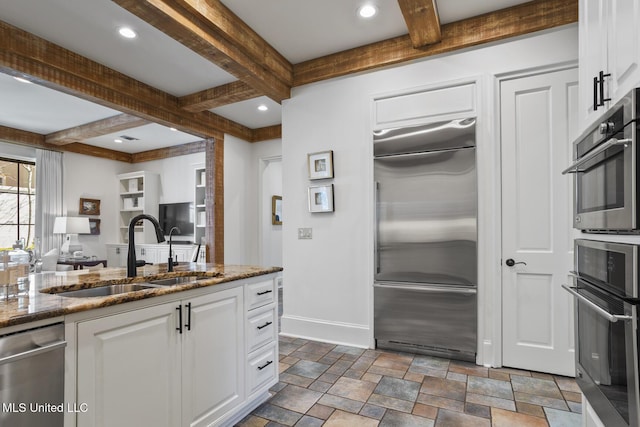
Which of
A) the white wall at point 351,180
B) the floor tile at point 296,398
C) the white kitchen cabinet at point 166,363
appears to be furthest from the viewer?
the white wall at point 351,180

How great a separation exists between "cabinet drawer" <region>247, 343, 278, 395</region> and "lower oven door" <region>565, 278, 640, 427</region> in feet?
5.69

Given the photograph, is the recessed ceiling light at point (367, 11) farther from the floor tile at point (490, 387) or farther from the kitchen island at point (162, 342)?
the floor tile at point (490, 387)

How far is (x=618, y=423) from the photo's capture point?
1.22m

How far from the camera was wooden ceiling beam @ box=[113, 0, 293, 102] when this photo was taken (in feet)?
7.56

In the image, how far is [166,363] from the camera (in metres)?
1.56

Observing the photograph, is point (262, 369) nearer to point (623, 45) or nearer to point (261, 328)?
point (261, 328)

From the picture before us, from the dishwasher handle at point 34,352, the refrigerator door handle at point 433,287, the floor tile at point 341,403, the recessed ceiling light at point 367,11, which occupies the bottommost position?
the floor tile at point 341,403

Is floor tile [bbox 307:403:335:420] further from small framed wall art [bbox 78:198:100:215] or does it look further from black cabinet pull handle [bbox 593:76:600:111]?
small framed wall art [bbox 78:198:100:215]

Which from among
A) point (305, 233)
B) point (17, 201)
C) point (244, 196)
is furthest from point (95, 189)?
point (305, 233)

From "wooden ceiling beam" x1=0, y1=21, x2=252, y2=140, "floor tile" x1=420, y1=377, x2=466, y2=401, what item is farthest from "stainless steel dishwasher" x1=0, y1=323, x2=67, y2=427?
"wooden ceiling beam" x1=0, y1=21, x2=252, y2=140

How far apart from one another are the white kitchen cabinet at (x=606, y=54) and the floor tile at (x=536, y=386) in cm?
181

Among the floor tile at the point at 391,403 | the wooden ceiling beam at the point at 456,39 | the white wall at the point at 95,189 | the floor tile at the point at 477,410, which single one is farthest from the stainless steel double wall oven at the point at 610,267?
the white wall at the point at 95,189

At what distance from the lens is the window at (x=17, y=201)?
5730 millimetres

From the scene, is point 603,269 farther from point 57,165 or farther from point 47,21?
point 57,165
